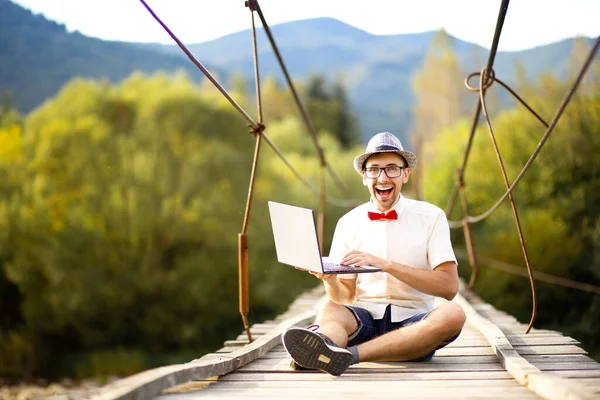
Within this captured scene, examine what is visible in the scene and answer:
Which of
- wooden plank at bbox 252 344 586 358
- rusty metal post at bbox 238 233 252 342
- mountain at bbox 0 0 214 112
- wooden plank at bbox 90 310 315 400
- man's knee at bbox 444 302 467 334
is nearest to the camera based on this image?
wooden plank at bbox 90 310 315 400

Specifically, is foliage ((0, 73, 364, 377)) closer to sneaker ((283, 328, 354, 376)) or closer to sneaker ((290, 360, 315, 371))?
sneaker ((290, 360, 315, 371))

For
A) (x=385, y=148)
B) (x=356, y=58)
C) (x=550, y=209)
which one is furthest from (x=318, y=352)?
(x=356, y=58)

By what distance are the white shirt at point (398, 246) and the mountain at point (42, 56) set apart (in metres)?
25.6

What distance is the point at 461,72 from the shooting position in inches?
1152

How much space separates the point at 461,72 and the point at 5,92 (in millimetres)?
15589

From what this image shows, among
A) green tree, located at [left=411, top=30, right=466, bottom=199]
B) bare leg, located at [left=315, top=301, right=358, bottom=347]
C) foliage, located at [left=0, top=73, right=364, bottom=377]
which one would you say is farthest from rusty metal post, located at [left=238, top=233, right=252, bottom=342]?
green tree, located at [left=411, top=30, right=466, bottom=199]

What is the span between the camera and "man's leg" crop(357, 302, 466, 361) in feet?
7.36

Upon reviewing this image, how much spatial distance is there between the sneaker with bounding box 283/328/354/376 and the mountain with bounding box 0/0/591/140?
8.65ft

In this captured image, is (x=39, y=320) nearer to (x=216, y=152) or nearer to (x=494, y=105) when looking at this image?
(x=216, y=152)

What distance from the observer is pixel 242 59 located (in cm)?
4178

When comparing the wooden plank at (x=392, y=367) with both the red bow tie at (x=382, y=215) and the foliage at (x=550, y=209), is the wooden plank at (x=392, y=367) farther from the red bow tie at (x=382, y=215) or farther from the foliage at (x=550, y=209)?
the foliage at (x=550, y=209)

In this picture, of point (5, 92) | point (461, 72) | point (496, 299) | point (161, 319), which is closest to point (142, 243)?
point (161, 319)

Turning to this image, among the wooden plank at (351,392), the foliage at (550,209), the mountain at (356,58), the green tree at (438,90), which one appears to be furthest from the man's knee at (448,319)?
the mountain at (356,58)

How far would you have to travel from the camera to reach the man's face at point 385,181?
2.34 meters
